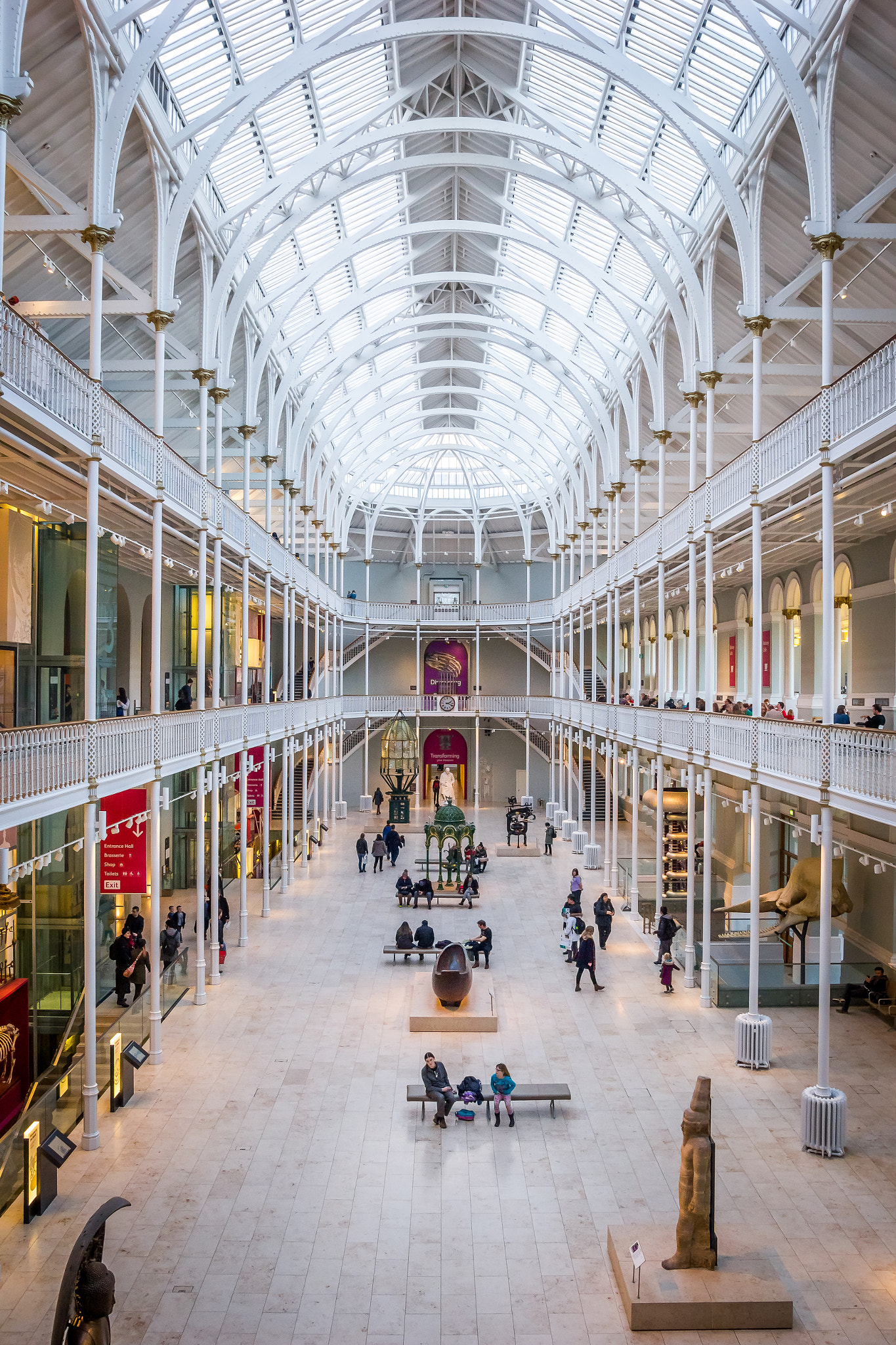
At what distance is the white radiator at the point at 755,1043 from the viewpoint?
47.4ft

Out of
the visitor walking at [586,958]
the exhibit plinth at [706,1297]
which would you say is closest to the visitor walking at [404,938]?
the visitor walking at [586,958]

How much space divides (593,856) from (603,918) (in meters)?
11.0

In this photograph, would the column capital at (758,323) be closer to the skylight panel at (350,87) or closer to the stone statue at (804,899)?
the stone statue at (804,899)

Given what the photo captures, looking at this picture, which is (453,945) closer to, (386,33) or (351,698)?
(386,33)

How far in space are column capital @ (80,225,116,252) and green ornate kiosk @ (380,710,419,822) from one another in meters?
27.9

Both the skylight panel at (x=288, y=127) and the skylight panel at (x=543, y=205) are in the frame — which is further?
the skylight panel at (x=543, y=205)

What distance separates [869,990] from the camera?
57.1 ft

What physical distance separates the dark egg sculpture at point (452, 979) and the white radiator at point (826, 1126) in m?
6.23

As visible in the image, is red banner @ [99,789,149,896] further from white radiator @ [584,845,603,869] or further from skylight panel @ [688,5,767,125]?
white radiator @ [584,845,603,869]

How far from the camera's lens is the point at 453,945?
1698 cm

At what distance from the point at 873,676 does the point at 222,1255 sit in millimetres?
15105

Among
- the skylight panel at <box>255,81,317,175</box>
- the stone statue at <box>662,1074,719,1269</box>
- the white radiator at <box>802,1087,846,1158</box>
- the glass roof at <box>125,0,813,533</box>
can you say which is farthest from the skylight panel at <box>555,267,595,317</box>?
the stone statue at <box>662,1074,719,1269</box>

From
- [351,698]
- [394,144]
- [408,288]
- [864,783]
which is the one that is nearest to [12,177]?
[394,144]

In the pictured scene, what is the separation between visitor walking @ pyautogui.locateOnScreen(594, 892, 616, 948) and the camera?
21.0m
